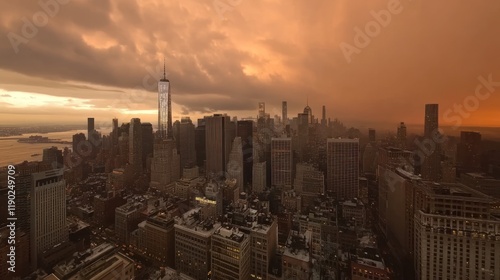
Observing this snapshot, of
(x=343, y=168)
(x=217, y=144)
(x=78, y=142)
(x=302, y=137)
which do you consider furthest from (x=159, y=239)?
(x=302, y=137)

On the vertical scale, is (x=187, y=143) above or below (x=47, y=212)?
above

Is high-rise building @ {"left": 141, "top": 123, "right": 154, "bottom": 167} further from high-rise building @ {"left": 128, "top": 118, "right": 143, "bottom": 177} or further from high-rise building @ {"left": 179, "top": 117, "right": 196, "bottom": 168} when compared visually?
high-rise building @ {"left": 179, "top": 117, "right": 196, "bottom": 168}

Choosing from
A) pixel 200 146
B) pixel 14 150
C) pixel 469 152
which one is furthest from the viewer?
pixel 200 146

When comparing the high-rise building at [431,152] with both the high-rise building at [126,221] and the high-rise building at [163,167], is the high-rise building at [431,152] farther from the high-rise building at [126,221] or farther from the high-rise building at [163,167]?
the high-rise building at [163,167]

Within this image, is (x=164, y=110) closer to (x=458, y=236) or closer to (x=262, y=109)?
(x=262, y=109)

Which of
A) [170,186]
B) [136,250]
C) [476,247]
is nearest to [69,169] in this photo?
[170,186]
